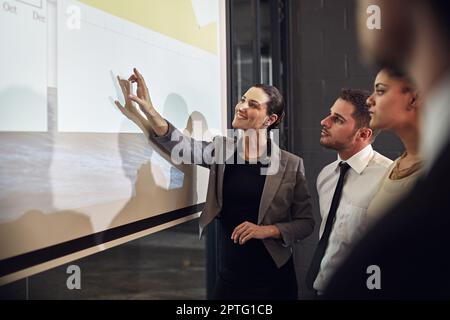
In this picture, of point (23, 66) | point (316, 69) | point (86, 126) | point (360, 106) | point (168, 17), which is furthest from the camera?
point (316, 69)

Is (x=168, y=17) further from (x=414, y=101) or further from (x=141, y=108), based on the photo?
(x=414, y=101)

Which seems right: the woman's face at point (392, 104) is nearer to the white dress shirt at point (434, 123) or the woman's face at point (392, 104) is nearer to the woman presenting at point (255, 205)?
the white dress shirt at point (434, 123)

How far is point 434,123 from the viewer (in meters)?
2.19

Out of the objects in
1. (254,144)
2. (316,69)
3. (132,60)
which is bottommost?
(254,144)

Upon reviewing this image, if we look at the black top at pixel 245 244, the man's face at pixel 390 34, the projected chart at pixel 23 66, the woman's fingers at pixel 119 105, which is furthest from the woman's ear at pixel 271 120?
the projected chart at pixel 23 66

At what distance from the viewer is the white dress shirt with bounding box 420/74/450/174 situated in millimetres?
2146

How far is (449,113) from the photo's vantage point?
7.36ft

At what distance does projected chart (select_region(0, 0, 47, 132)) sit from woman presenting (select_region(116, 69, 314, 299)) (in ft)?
2.13

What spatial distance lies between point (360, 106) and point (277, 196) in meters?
0.55

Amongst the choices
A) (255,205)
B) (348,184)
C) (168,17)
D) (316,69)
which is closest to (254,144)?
(255,205)

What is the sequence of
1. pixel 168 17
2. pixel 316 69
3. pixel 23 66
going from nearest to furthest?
pixel 23 66, pixel 168 17, pixel 316 69

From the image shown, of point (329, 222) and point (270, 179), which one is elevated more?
point (270, 179)

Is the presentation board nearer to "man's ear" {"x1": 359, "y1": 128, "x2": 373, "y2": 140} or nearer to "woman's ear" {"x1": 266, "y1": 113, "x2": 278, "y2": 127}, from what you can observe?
"woman's ear" {"x1": 266, "y1": 113, "x2": 278, "y2": 127}
